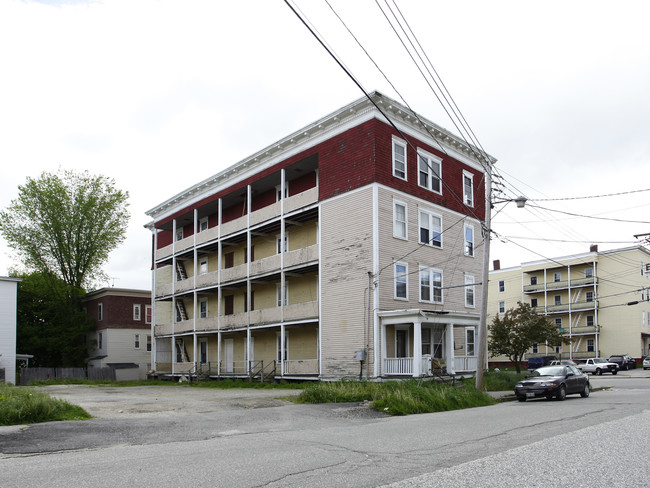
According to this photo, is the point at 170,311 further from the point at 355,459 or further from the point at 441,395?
the point at 355,459

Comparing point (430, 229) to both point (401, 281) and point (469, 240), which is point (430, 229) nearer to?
point (401, 281)

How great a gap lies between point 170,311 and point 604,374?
37799 mm

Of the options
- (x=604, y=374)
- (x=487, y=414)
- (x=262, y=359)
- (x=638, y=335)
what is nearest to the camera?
(x=487, y=414)

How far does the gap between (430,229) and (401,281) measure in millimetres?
3946

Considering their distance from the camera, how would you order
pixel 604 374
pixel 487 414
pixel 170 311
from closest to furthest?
pixel 487 414 → pixel 170 311 → pixel 604 374

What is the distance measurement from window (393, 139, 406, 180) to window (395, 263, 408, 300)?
4.48 metres

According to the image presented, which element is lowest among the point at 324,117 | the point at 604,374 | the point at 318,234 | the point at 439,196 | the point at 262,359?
the point at 604,374

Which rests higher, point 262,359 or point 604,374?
point 262,359

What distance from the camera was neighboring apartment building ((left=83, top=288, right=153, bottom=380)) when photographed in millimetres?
51625

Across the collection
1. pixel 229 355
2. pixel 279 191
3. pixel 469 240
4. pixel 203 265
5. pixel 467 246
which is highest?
pixel 279 191

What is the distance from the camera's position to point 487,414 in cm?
1630

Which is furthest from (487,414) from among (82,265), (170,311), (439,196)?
(82,265)

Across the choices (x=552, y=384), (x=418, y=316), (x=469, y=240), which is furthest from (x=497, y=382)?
(x=469, y=240)

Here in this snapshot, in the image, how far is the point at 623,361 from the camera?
5538cm
